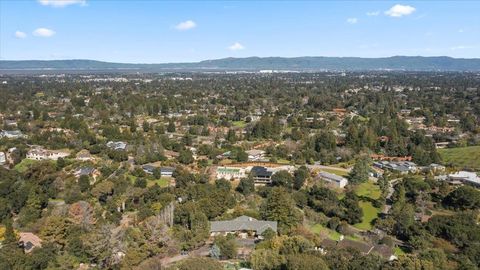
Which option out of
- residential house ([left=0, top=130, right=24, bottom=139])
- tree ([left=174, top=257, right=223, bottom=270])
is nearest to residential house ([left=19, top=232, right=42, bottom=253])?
tree ([left=174, top=257, right=223, bottom=270])

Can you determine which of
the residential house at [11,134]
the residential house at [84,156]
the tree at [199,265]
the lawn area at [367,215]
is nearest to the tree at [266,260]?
the tree at [199,265]

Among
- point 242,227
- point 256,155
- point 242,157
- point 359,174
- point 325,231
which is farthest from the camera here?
point 256,155

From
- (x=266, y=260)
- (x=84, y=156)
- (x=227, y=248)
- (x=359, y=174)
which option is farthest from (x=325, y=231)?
(x=84, y=156)

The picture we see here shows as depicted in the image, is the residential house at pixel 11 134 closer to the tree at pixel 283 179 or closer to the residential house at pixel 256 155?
the residential house at pixel 256 155

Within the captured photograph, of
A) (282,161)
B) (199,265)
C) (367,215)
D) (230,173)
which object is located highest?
(199,265)

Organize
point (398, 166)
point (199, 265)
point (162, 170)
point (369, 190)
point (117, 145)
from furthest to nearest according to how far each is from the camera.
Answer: point (117, 145)
point (398, 166)
point (162, 170)
point (369, 190)
point (199, 265)

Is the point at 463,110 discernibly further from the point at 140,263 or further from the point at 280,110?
the point at 140,263

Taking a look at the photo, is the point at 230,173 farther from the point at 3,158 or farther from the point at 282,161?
the point at 3,158
